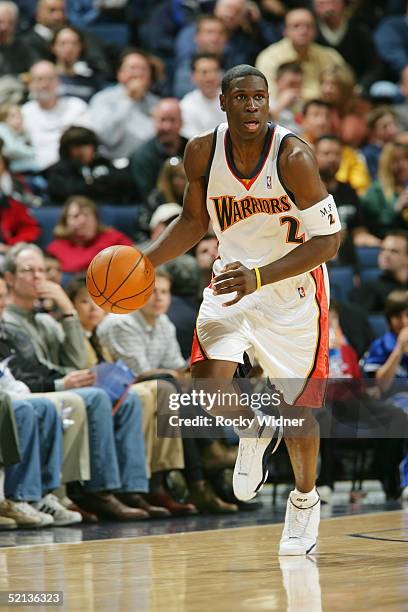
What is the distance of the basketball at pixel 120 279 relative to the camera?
4855mm

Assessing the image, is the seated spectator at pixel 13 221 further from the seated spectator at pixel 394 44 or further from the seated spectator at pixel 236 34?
the seated spectator at pixel 394 44

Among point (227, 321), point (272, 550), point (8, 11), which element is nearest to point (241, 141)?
point (227, 321)

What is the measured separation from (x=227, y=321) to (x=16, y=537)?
173cm

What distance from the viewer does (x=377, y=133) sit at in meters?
11.3

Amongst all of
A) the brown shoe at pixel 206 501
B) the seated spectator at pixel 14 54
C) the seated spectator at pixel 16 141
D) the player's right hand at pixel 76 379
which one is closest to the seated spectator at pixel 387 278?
the brown shoe at pixel 206 501

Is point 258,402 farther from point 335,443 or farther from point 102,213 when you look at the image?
point 102,213

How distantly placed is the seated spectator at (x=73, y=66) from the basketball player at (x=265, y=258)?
5.87 m

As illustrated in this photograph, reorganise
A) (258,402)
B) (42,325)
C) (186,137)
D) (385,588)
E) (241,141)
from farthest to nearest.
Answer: (186,137), (42,325), (258,402), (241,141), (385,588)

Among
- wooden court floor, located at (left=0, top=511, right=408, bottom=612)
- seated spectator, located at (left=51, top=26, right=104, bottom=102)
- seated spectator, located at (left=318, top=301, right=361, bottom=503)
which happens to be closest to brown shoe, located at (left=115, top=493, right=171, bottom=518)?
wooden court floor, located at (left=0, top=511, right=408, bottom=612)

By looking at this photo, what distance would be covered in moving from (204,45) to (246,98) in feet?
21.6

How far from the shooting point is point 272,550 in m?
5.27

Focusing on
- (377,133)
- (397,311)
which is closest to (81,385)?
(397,311)

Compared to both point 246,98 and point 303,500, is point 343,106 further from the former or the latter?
point 303,500

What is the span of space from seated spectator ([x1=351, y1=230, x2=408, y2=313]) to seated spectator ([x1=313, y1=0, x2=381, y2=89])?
377 centimetres
